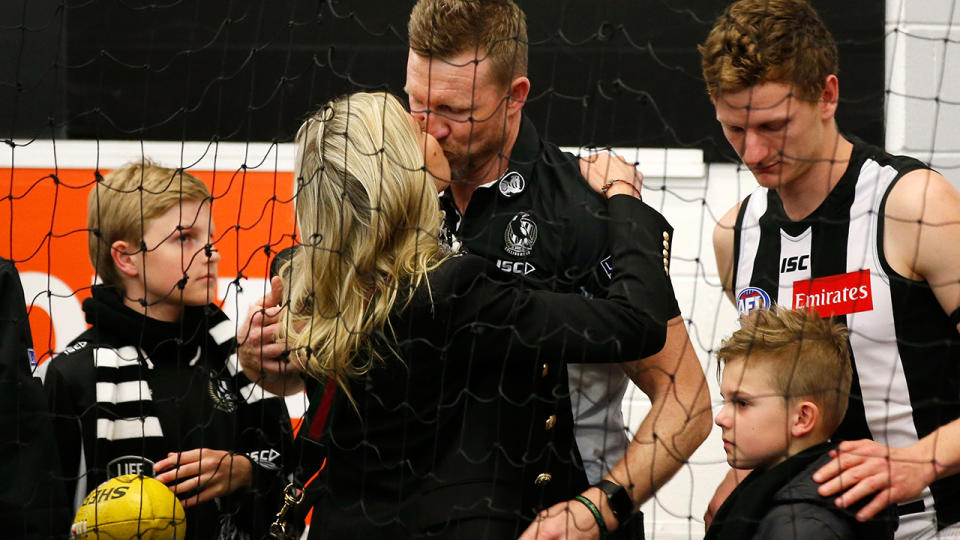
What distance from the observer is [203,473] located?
7.04 ft

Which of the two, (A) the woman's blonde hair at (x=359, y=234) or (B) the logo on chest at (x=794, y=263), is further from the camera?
(B) the logo on chest at (x=794, y=263)

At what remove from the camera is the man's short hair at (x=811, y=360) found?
190cm

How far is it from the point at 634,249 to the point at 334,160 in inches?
20.5

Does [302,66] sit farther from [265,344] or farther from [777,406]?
[777,406]

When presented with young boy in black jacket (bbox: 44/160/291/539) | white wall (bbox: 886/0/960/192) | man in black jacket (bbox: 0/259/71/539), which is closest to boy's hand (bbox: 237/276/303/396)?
young boy in black jacket (bbox: 44/160/291/539)

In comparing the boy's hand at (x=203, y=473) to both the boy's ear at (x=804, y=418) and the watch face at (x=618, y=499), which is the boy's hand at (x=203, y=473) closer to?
the watch face at (x=618, y=499)

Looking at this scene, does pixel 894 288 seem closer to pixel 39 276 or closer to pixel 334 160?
pixel 334 160

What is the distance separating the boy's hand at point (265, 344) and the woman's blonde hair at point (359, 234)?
0.21 meters

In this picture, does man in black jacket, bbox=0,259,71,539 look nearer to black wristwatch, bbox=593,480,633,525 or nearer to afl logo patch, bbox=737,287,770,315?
black wristwatch, bbox=593,480,633,525

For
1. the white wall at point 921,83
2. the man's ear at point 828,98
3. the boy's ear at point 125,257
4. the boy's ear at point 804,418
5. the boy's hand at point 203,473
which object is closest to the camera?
the boy's ear at point 804,418

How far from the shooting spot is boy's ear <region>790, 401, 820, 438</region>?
1.89 meters

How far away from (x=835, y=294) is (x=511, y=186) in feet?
2.06

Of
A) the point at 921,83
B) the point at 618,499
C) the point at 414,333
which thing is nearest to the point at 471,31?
the point at 414,333

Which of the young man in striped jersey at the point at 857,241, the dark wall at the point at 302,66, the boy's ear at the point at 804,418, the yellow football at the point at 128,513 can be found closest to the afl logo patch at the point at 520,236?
the young man in striped jersey at the point at 857,241
